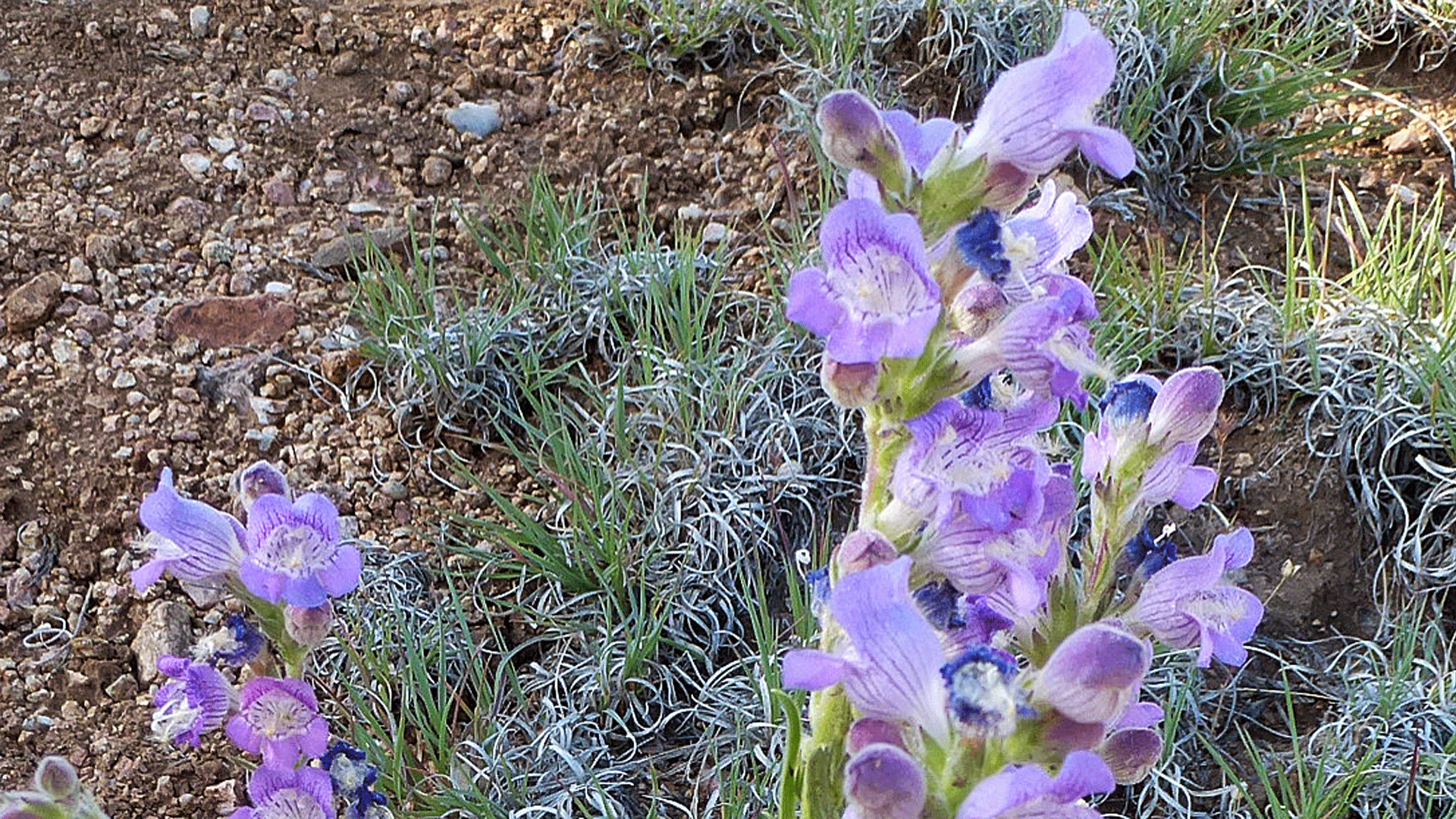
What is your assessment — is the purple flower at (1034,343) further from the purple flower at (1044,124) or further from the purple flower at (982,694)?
the purple flower at (982,694)

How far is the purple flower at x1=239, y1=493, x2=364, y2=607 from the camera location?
47.1 inches

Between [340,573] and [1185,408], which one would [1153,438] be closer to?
[1185,408]

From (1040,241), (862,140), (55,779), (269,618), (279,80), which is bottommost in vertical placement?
(279,80)

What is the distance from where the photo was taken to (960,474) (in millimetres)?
934

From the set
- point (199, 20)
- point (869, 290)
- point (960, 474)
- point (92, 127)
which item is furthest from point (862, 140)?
point (199, 20)

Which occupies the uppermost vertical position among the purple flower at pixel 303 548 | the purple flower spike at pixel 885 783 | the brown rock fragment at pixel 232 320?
the purple flower spike at pixel 885 783

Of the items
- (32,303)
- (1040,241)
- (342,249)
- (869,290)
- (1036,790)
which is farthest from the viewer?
(342,249)

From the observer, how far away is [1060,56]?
3.28 ft

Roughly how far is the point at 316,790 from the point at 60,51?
7.39ft

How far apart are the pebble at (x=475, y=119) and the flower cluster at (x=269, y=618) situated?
1.76m

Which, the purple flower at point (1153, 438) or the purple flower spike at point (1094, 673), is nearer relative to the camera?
the purple flower spike at point (1094, 673)

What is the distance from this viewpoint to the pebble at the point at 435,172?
9.21 feet

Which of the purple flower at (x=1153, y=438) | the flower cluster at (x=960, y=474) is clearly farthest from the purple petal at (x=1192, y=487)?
the flower cluster at (x=960, y=474)

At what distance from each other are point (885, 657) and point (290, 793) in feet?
2.08
